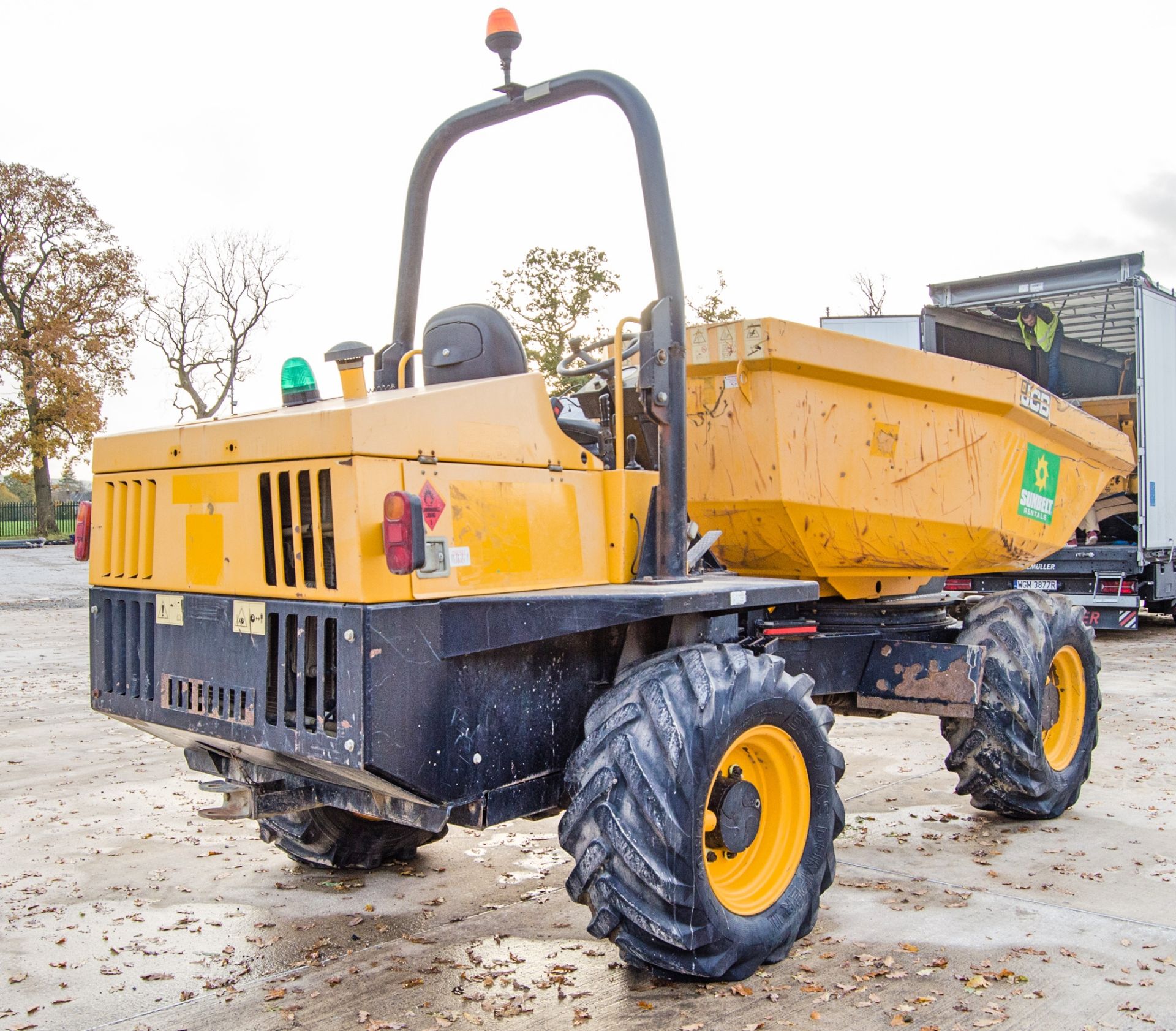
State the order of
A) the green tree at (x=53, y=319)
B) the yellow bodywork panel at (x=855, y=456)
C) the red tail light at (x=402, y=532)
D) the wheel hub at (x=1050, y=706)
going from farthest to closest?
1. the green tree at (x=53, y=319)
2. the wheel hub at (x=1050, y=706)
3. the yellow bodywork panel at (x=855, y=456)
4. the red tail light at (x=402, y=532)

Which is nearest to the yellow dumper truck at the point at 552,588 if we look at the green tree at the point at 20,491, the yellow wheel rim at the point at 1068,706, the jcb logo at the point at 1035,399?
the jcb logo at the point at 1035,399

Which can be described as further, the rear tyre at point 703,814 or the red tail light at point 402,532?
the rear tyre at point 703,814

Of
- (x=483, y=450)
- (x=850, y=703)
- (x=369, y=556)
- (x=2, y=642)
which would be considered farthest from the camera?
(x=2, y=642)

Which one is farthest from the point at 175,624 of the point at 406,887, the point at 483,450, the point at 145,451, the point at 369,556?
the point at 406,887

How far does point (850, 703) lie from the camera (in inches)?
225

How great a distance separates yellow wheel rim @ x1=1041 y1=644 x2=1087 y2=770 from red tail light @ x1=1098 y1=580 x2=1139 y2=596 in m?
6.45

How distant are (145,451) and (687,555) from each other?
1938 millimetres

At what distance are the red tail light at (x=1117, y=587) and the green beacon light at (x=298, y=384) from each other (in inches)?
407

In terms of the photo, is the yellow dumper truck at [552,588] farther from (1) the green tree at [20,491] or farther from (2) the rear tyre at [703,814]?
(1) the green tree at [20,491]

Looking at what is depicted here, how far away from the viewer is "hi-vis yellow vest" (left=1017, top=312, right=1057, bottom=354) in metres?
11.9

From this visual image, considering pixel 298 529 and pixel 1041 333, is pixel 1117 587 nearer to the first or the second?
pixel 1041 333

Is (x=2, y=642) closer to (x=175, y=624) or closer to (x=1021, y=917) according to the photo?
(x=175, y=624)

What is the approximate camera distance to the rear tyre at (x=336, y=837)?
4.85 m

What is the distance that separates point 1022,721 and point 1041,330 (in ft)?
25.0
